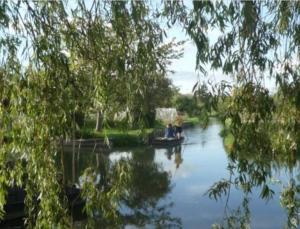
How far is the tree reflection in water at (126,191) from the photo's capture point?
9.82 ft

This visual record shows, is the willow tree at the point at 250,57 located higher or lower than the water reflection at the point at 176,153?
higher

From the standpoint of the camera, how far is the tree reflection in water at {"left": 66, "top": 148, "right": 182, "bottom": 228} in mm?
2994

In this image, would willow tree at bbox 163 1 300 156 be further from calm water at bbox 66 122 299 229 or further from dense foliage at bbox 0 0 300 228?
calm water at bbox 66 122 299 229

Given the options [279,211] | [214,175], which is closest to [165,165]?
[214,175]

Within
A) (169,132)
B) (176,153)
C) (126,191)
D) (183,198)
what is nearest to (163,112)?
(126,191)

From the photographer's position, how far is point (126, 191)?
3188 millimetres

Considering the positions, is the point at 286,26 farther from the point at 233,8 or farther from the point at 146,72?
the point at 146,72

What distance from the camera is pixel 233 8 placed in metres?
3.00

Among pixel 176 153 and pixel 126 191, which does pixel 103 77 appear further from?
pixel 176 153

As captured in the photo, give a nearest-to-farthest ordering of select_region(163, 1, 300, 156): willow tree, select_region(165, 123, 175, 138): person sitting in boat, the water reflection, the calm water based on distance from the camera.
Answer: select_region(163, 1, 300, 156): willow tree, the calm water, the water reflection, select_region(165, 123, 175, 138): person sitting in boat

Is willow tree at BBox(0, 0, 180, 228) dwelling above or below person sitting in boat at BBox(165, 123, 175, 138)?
above

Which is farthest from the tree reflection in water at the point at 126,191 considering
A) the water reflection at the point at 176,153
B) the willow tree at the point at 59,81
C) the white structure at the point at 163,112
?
the water reflection at the point at 176,153

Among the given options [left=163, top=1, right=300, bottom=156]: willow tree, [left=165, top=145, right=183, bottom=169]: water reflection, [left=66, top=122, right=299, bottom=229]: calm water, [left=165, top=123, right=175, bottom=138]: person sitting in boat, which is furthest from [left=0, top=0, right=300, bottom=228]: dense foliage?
[left=165, top=123, right=175, bottom=138]: person sitting in boat

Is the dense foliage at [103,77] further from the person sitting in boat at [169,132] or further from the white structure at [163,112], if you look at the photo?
the person sitting in boat at [169,132]
